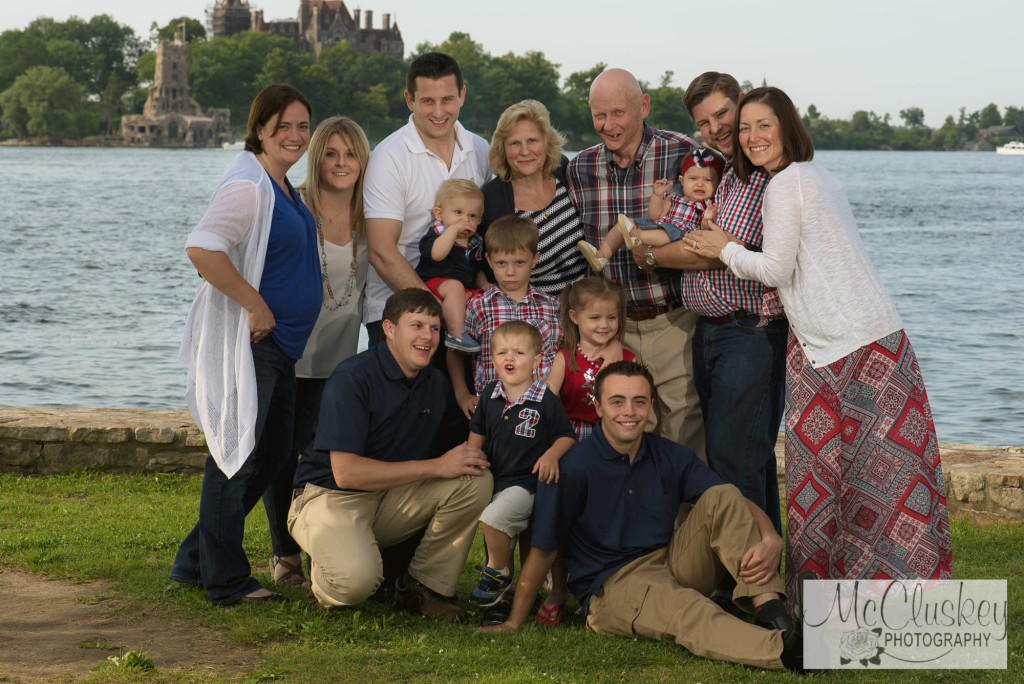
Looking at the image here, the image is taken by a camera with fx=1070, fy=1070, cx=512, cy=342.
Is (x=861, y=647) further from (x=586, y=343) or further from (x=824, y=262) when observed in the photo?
(x=586, y=343)

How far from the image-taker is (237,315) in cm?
445

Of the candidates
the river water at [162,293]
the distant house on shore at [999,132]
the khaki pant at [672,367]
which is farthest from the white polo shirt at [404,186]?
the distant house on shore at [999,132]

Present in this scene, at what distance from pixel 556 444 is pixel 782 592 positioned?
3.44 feet

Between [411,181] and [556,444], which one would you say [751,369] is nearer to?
[556,444]

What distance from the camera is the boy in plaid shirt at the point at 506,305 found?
4.69 meters

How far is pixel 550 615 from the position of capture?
14.3 feet

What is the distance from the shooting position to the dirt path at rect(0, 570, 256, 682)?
3.92 metres

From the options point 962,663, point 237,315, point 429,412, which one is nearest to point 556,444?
point 429,412

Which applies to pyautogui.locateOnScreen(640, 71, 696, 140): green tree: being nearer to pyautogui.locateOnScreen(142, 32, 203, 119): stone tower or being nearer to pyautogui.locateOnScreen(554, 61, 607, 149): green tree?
pyautogui.locateOnScreen(554, 61, 607, 149): green tree

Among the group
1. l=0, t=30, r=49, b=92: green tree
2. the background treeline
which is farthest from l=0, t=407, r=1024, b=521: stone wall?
l=0, t=30, r=49, b=92: green tree

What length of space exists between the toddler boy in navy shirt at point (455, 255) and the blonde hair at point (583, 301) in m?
0.41

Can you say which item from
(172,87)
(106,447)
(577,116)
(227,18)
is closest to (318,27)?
(227,18)

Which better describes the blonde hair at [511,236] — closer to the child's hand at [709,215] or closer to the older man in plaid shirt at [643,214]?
the older man in plaid shirt at [643,214]

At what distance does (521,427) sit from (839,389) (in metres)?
1.28
